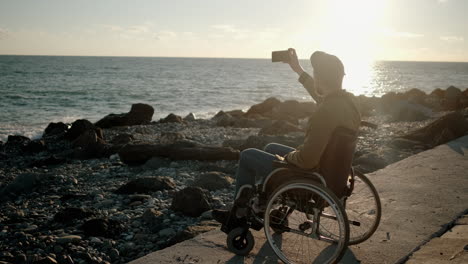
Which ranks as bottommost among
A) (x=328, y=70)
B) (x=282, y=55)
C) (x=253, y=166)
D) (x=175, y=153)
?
(x=175, y=153)

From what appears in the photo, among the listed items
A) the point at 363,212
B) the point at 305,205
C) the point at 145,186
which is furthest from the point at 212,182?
the point at 305,205

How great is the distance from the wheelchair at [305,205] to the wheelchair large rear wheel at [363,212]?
13 millimetres

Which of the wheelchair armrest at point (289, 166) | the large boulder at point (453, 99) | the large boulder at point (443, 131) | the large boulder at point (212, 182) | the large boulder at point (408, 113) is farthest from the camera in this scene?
the large boulder at point (453, 99)

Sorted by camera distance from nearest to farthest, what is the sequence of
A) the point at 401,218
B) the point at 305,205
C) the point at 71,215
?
the point at 305,205
the point at 401,218
the point at 71,215

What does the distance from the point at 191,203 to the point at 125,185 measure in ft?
5.68

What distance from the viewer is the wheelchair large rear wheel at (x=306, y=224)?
2986 mm

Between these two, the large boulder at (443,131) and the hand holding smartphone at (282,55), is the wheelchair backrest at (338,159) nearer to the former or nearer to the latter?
the hand holding smartphone at (282,55)

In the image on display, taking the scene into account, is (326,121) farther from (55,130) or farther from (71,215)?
(55,130)

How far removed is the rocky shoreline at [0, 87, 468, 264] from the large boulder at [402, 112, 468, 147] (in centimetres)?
2

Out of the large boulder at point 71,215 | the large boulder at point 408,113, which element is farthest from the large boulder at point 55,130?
the large boulder at point 408,113

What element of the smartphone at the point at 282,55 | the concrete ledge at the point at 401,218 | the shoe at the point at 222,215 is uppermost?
the smartphone at the point at 282,55

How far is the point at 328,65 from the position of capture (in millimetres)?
3119

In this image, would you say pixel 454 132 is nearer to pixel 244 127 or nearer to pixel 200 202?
pixel 200 202

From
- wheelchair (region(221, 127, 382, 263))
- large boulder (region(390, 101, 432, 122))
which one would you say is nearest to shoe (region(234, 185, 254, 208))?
wheelchair (region(221, 127, 382, 263))
